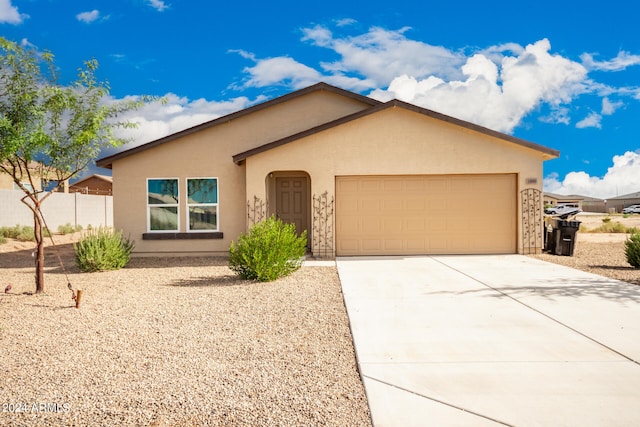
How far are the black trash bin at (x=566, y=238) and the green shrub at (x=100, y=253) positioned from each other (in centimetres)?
1276

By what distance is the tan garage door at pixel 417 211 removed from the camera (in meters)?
13.8

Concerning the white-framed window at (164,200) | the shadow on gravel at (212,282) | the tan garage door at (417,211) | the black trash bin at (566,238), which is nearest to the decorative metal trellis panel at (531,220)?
the tan garage door at (417,211)

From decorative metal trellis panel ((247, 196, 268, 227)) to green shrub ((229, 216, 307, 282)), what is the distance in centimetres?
350

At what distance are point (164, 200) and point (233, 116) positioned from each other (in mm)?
3477

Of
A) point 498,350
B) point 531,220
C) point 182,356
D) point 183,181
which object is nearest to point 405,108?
point 531,220

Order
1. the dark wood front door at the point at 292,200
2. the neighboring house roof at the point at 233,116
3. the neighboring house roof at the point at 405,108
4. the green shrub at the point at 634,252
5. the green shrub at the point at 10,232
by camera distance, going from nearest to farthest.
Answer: the green shrub at the point at 634,252 → the neighboring house roof at the point at 405,108 → the neighboring house roof at the point at 233,116 → the dark wood front door at the point at 292,200 → the green shrub at the point at 10,232

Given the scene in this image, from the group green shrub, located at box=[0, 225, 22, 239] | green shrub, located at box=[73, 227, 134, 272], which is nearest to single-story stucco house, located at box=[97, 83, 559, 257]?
green shrub, located at box=[73, 227, 134, 272]

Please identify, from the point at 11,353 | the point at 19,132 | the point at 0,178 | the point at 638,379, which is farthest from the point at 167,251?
the point at 0,178

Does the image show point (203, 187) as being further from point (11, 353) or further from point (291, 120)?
point (11, 353)

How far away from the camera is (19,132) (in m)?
8.56

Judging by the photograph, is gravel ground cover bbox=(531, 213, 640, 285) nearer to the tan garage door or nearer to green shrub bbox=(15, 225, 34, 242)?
the tan garage door

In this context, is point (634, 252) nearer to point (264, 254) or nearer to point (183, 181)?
point (264, 254)

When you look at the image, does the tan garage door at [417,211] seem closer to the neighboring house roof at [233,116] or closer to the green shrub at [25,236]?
the neighboring house roof at [233,116]

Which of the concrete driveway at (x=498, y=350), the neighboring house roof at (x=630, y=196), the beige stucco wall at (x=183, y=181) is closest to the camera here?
the concrete driveway at (x=498, y=350)
